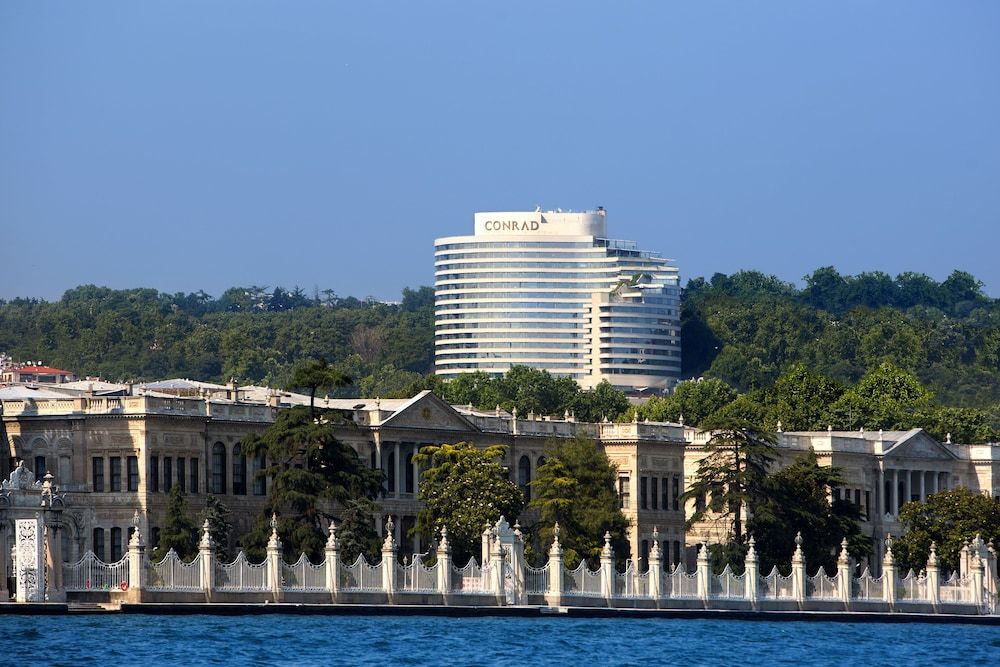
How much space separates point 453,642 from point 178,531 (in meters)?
25.9

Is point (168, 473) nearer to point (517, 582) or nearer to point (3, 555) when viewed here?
point (517, 582)

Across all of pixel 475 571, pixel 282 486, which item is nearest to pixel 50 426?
pixel 282 486

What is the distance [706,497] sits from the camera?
136750 mm

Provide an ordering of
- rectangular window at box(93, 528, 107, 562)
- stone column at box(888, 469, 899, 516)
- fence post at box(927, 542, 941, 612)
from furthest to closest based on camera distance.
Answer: stone column at box(888, 469, 899, 516)
rectangular window at box(93, 528, 107, 562)
fence post at box(927, 542, 941, 612)

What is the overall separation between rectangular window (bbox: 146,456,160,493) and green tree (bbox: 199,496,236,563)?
2.01 m

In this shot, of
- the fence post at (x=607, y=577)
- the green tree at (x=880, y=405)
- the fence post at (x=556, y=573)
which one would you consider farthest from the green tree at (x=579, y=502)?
the green tree at (x=880, y=405)

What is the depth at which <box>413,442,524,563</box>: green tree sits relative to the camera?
118 meters

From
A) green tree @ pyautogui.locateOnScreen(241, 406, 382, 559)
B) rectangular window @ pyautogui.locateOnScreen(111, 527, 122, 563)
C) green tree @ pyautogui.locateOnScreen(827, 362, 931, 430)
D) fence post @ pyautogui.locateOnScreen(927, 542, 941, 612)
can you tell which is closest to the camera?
green tree @ pyautogui.locateOnScreen(241, 406, 382, 559)

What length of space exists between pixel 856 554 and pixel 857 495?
73.2ft

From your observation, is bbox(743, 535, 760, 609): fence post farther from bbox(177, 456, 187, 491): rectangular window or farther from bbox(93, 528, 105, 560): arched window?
bbox(93, 528, 105, 560): arched window

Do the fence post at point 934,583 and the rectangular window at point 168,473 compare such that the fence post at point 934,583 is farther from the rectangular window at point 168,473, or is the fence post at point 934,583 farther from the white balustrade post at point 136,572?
the white balustrade post at point 136,572

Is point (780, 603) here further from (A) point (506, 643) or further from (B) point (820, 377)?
(B) point (820, 377)

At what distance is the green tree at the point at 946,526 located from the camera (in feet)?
401

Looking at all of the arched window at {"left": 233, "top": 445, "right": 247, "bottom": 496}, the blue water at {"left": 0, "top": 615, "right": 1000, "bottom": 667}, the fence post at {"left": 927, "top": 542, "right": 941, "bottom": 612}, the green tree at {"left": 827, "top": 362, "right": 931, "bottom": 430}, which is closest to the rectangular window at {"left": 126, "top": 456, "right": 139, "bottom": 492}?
the arched window at {"left": 233, "top": 445, "right": 247, "bottom": 496}
